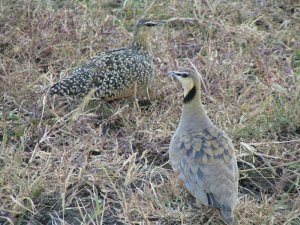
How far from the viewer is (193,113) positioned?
→ 498cm

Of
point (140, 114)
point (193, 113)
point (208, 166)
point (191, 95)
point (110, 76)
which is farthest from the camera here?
point (110, 76)

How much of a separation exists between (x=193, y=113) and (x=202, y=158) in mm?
489

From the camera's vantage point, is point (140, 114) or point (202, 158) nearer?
point (202, 158)

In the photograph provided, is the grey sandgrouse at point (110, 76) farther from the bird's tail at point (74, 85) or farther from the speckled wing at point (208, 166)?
the speckled wing at point (208, 166)

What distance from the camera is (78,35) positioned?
22.1 ft

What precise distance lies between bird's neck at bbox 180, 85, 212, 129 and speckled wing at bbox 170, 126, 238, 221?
3.6 inches

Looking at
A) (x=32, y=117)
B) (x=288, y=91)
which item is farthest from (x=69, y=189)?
(x=288, y=91)

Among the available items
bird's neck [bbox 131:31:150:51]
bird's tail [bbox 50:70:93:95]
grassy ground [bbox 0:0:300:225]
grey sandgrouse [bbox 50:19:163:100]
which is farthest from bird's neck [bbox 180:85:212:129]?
bird's neck [bbox 131:31:150:51]

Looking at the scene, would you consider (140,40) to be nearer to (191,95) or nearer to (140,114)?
(140,114)

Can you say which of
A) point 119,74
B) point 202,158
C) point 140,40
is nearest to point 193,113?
point 202,158

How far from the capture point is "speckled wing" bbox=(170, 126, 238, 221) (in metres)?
4.35

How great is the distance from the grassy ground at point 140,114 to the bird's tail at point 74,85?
0.42 feet

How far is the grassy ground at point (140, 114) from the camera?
465 centimetres

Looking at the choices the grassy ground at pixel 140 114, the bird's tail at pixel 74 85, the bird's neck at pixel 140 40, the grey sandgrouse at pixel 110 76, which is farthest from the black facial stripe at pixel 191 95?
the bird's neck at pixel 140 40
